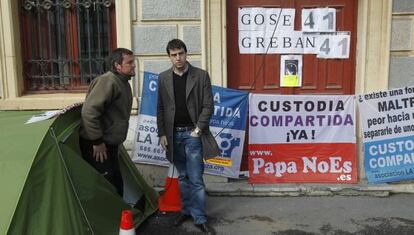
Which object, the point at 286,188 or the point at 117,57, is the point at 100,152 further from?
the point at 286,188

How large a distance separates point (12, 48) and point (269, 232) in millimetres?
3691

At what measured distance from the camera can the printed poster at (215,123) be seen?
18.0 feet

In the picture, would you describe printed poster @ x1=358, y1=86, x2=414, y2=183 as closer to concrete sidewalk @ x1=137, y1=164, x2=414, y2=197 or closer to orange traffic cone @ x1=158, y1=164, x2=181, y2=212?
concrete sidewalk @ x1=137, y1=164, x2=414, y2=197

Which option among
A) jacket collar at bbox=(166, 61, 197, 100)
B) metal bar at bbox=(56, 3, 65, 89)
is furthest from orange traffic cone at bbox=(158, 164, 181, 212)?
metal bar at bbox=(56, 3, 65, 89)

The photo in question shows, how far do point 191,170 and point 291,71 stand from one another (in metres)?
2.09

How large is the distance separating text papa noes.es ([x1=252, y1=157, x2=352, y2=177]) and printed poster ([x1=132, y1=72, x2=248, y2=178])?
0.39 m

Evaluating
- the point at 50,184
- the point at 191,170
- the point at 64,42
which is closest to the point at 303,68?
the point at 191,170

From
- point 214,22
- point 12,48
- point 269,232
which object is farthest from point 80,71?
point 269,232

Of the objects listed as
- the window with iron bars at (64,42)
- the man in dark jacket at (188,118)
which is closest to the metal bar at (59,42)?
the window with iron bars at (64,42)

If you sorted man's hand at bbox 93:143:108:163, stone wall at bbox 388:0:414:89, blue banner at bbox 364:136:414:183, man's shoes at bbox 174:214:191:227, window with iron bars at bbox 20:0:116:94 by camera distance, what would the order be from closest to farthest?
1. man's hand at bbox 93:143:108:163
2. man's shoes at bbox 174:214:191:227
3. stone wall at bbox 388:0:414:89
4. blue banner at bbox 364:136:414:183
5. window with iron bars at bbox 20:0:116:94

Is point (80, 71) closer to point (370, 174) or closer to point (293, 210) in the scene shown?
point (293, 210)

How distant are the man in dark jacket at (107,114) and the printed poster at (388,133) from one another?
301cm

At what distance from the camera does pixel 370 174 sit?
5.60 meters

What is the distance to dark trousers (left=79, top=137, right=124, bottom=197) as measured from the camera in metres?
3.97
